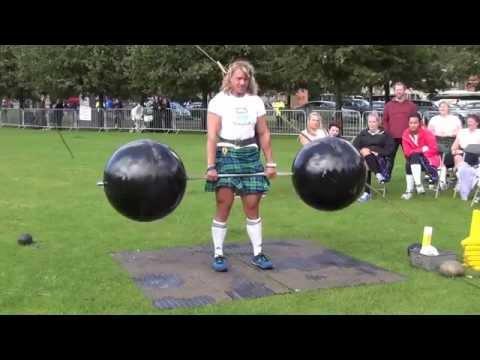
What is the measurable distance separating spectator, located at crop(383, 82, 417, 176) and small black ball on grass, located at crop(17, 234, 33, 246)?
6585 mm

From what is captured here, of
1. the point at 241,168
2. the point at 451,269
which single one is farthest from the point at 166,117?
the point at 451,269

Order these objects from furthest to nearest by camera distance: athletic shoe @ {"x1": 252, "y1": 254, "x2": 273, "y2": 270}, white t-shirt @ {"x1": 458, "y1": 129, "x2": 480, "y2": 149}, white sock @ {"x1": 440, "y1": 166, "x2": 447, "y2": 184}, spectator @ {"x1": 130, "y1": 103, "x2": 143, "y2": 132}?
spectator @ {"x1": 130, "y1": 103, "x2": 143, "y2": 132} < white sock @ {"x1": 440, "y1": 166, "x2": 447, "y2": 184} < white t-shirt @ {"x1": 458, "y1": 129, "x2": 480, "y2": 149} < athletic shoe @ {"x1": 252, "y1": 254, "x2": 273, "y2": 270}

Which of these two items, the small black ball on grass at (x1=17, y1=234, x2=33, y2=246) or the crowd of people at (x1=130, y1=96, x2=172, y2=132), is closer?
the small black ball on grass at (x1=17, y1=234, x2=33, y2=246)

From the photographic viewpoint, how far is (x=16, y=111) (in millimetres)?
38406

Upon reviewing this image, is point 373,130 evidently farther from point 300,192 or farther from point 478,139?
point 300,192

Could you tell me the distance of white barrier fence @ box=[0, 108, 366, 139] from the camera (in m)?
25.0

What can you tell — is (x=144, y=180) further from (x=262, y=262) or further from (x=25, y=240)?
(x=25, y=240)

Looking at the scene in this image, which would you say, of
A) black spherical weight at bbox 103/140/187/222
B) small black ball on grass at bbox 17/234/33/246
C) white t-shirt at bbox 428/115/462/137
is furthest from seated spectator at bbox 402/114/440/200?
black spherical weight at bbox 103/140/187/222

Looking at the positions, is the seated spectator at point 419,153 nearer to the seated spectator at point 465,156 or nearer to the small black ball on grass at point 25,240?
the seated spectator at point 465,156

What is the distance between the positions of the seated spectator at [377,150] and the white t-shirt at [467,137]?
1.38 m

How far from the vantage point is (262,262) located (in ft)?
22.0

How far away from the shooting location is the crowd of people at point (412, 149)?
36.7 ft

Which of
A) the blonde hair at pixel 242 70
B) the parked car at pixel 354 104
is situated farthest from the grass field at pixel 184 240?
the parked car at pixel 354 104

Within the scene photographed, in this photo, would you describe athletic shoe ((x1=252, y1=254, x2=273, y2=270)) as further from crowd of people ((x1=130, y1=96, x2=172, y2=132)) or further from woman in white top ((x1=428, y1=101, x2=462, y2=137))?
crowd of people ((x1=130, y1=96, x2=172, y2=132))
